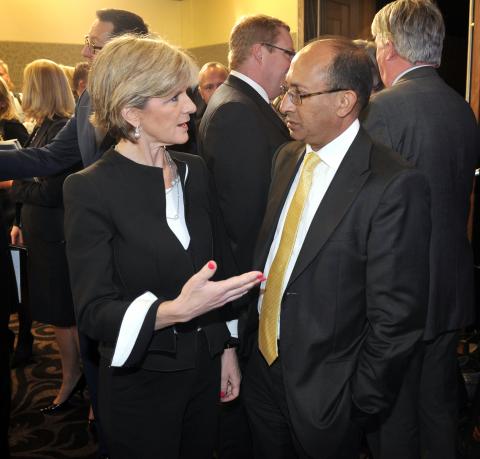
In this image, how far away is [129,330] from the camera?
1.44 m

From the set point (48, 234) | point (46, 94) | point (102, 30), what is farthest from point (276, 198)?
point (46, 94)

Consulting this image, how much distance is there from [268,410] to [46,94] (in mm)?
2218

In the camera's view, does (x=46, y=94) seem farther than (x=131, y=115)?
Yes

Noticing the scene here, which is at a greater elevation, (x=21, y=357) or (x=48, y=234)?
(x=48, y=234)

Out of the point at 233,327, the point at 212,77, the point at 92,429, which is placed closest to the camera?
the point at 233,327

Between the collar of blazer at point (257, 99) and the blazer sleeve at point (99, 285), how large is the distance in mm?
1155

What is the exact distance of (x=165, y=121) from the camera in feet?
5.29

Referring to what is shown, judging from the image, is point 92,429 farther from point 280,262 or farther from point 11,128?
point 11,128

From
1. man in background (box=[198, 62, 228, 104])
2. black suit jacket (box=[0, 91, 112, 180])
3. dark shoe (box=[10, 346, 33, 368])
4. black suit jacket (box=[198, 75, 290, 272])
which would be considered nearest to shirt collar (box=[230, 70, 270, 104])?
black suit jacket (box=[198, 75, 290, 272])

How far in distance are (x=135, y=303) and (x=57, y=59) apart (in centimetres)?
771

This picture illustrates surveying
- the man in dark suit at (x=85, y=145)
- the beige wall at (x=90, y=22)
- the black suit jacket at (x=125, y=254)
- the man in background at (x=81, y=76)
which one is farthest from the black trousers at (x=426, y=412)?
the beige wall at (x=90, y=22)

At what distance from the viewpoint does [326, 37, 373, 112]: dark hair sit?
1717 mm

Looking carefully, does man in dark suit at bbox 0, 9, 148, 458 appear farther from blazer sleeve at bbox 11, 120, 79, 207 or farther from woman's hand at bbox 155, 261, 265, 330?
woman's hand at bbox 155, 261, 265, 330

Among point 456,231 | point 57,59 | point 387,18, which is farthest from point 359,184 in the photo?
point 57,59
